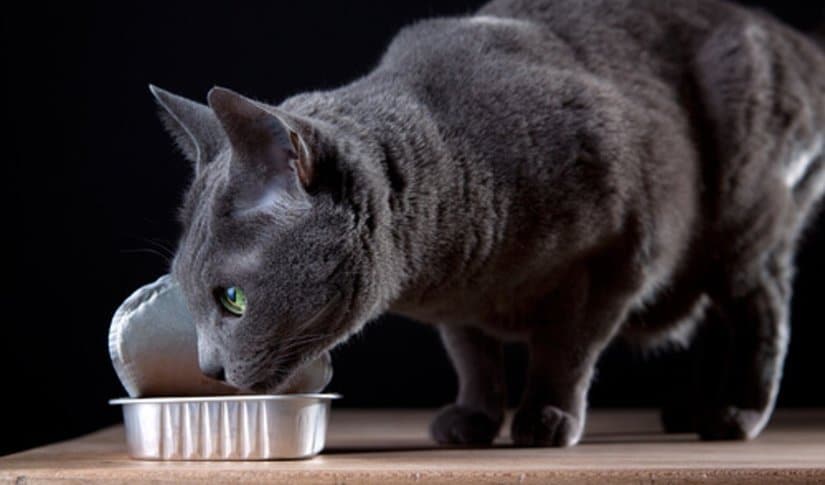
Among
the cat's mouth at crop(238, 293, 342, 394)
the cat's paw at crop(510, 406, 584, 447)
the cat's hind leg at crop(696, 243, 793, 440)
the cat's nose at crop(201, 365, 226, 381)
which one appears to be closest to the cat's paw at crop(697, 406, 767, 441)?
the cat's hind leg at crop(696, 243, 793, 440)

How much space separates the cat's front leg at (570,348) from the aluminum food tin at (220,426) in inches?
15.0

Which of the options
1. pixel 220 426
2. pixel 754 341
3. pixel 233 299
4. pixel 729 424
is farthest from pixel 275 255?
pixel 754 341

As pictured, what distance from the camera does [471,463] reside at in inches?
54.4

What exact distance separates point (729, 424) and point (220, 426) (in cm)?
76

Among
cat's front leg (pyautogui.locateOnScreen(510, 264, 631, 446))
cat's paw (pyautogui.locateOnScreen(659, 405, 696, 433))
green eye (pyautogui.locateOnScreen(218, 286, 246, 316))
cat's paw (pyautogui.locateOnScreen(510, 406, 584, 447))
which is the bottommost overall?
cat's paw (pyautogui.locateOnScreen(659, 405, 696, 433))

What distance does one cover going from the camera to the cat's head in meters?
1.40

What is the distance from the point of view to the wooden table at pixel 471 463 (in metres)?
1.26

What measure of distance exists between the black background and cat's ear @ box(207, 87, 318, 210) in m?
0.98

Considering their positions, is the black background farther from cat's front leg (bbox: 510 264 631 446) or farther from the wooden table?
cat's front leg (bbox: 510 264 631 446)

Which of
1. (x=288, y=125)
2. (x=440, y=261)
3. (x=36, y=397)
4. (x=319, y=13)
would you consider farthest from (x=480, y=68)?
(x=36, y=397)

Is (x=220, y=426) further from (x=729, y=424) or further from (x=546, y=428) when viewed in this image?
(x=729, y=424)

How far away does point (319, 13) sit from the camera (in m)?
2.47

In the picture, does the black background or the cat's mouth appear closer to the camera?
the cat's mouth

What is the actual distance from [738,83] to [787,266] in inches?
11.7
